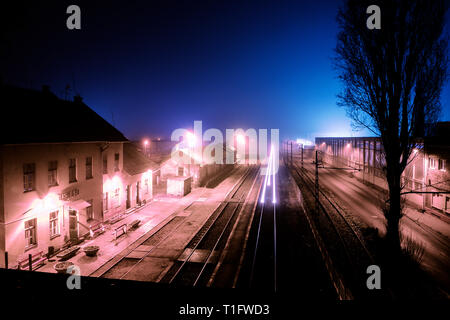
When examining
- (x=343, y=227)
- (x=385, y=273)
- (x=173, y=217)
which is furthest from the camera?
(x=173, y=217)

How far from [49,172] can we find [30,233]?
12.2 feet

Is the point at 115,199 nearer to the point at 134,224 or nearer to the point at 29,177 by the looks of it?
the point at 134,224

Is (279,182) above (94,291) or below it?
below

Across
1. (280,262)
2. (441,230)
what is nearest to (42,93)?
(280,262)

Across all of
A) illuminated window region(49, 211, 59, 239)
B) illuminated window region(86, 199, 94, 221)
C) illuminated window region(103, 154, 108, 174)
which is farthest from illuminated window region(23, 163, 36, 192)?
illuminated window region(103, 154, 108, 174)

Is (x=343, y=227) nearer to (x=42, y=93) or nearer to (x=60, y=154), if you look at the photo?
(x=60, y=154)

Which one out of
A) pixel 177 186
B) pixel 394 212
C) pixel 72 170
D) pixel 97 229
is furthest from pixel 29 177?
pixel 394 212

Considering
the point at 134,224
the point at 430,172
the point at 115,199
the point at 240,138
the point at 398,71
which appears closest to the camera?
the point at 398,71

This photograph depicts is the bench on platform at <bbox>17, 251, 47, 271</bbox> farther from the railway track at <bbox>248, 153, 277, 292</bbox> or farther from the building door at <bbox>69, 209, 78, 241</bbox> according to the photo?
the railway track at <bbox>248, 153, 277, 292</bbox>

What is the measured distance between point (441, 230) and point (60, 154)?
2735 centimetres

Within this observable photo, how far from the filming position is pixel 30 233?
47.1ft

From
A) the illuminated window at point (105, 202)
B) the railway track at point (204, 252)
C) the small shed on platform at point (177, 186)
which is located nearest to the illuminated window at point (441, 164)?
the railway track at point (204, 252)
